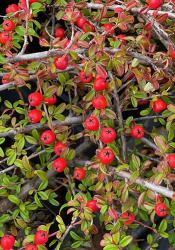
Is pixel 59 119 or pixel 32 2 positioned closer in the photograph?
pixel 59 119

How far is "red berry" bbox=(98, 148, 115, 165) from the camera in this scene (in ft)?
5.65

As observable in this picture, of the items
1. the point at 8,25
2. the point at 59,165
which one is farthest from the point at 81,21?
the point at 59,165

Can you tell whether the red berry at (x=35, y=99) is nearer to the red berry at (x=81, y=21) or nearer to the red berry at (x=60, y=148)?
the red berry at (x=60, y=148)

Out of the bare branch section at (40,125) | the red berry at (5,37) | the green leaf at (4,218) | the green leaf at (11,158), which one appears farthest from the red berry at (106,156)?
the red berry at (5,37)

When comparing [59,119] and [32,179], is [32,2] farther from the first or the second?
[32,179]

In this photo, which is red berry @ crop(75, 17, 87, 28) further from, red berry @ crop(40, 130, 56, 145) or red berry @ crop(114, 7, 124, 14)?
red berry @ crop(40, 130, 56, 145)

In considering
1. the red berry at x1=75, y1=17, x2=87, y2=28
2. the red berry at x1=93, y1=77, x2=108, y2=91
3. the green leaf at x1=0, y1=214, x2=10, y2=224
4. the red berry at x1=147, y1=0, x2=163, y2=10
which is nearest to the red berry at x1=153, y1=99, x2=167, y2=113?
the red berry at x1=93, y1=77, x2=108, y2=91

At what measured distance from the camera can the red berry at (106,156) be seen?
172 cm

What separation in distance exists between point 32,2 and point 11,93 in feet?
1.77

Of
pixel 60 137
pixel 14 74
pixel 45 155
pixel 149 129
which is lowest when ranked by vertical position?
pixel 149 129

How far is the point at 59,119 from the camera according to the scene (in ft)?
6.26

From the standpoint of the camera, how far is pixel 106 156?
5.65 feet

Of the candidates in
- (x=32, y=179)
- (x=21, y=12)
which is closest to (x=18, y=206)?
(x=32, y=179)

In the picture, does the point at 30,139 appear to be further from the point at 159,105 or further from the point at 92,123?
the point at 159,105
